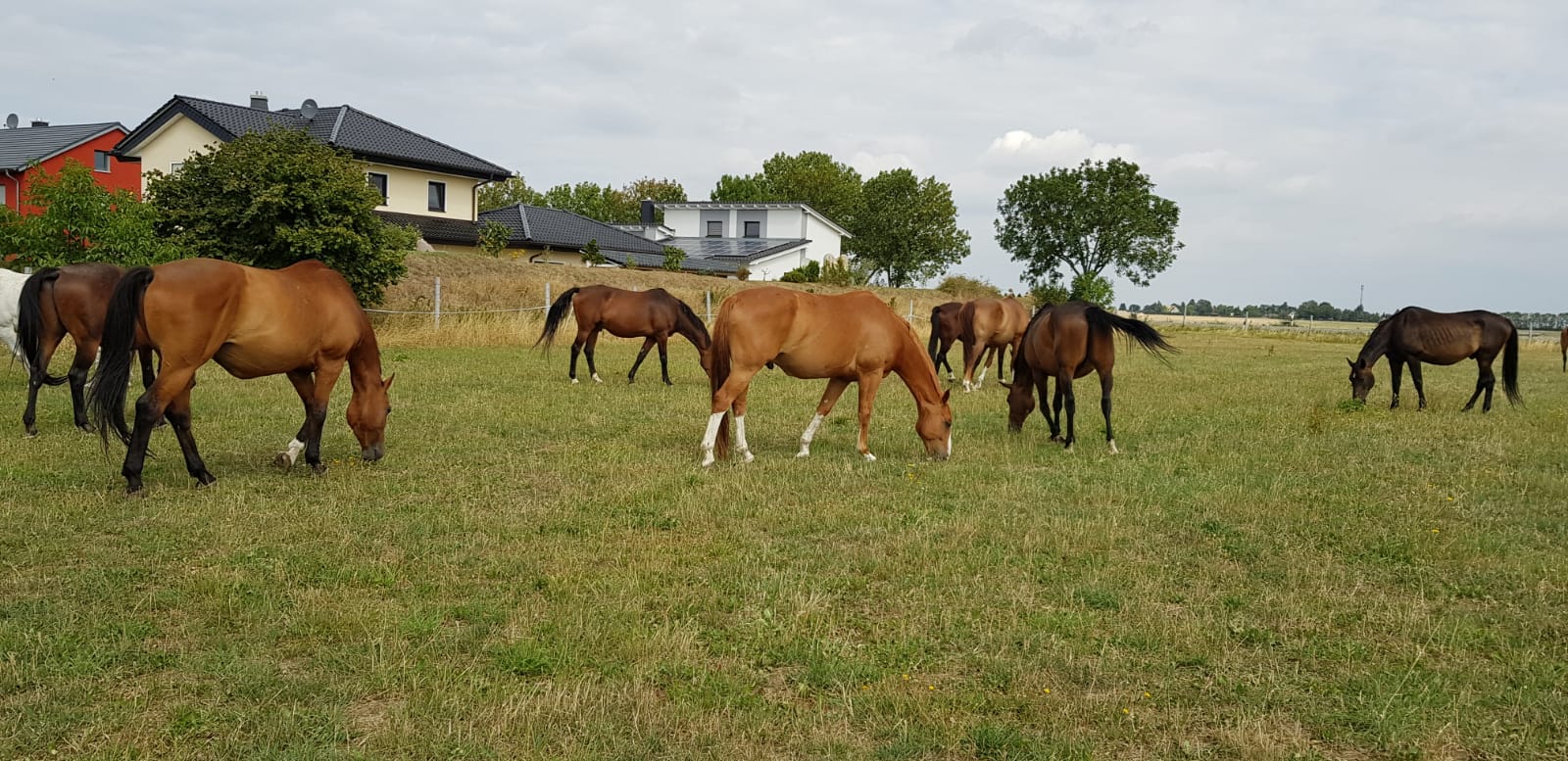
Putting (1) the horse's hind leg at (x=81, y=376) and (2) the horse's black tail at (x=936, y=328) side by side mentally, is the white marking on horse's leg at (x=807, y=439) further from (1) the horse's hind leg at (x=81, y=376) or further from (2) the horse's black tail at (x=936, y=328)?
(2) the horse's black tail at (x=936, y=328)

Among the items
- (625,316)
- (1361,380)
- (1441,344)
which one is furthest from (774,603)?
(1441,344)

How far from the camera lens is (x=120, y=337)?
23.2 ft

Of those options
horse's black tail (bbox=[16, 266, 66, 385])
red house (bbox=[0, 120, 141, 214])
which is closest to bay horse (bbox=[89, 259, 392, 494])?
horse's black tail (bbox=[16, 266, 66, 385])

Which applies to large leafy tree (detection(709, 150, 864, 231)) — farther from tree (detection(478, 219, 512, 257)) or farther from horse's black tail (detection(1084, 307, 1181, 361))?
horse's black tail (detection(1084, 307, 1181, 361))

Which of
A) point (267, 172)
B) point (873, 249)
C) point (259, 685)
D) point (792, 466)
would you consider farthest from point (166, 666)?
point (873, 249)

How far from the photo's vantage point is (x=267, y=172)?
22.7m

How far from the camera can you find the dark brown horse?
1017 centimetres

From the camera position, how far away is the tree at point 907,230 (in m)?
76.5

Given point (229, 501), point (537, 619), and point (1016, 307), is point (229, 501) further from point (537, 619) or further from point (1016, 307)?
point (1016, 307)

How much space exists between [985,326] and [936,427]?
7.68 metres

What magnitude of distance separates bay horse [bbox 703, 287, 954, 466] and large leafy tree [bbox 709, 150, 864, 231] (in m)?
79.7

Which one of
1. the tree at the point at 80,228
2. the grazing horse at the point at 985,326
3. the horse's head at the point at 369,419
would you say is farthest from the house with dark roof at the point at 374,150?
the horse's head at the point at 369,419

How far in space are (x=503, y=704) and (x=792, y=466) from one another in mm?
5438

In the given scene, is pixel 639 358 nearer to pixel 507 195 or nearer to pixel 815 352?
Result: pixel 815 352
